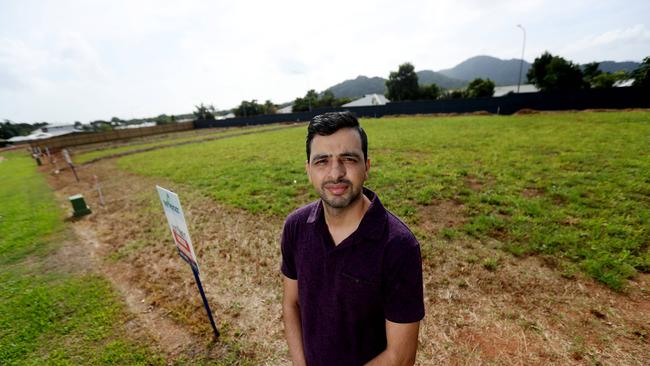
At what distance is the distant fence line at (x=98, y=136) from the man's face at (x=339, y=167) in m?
44.7

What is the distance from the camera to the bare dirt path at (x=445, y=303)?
9.11 feet

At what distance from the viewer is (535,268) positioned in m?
3.87

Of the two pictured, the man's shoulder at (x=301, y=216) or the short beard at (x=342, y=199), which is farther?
Answer: the man's shoulder at (x=301, y=216)

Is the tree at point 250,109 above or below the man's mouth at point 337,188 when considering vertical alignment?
above

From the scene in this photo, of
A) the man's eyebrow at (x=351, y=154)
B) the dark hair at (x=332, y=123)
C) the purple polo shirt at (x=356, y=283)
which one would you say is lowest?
the purple polo shirt at (x=356, y=283)

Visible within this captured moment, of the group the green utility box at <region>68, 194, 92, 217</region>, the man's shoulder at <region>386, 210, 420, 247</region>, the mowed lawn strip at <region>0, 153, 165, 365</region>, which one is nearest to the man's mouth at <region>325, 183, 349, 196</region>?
the man's shoulder at <region>386, 210, 420, 247</region>

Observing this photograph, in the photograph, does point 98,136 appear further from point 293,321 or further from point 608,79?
point 608,79

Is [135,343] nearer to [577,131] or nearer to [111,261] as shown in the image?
[111,261]

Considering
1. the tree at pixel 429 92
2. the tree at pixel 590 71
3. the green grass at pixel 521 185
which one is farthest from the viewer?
the tree at pixel 429 92

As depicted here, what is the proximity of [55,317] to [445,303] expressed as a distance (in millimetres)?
5461

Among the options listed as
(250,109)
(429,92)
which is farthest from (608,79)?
(250,109)

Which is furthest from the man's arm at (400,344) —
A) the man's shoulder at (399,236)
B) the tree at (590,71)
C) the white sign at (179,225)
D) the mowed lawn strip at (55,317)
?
the tree at (590,71)

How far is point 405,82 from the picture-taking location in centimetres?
5359

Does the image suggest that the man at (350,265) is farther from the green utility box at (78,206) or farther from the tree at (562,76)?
the tree at (562,76)
